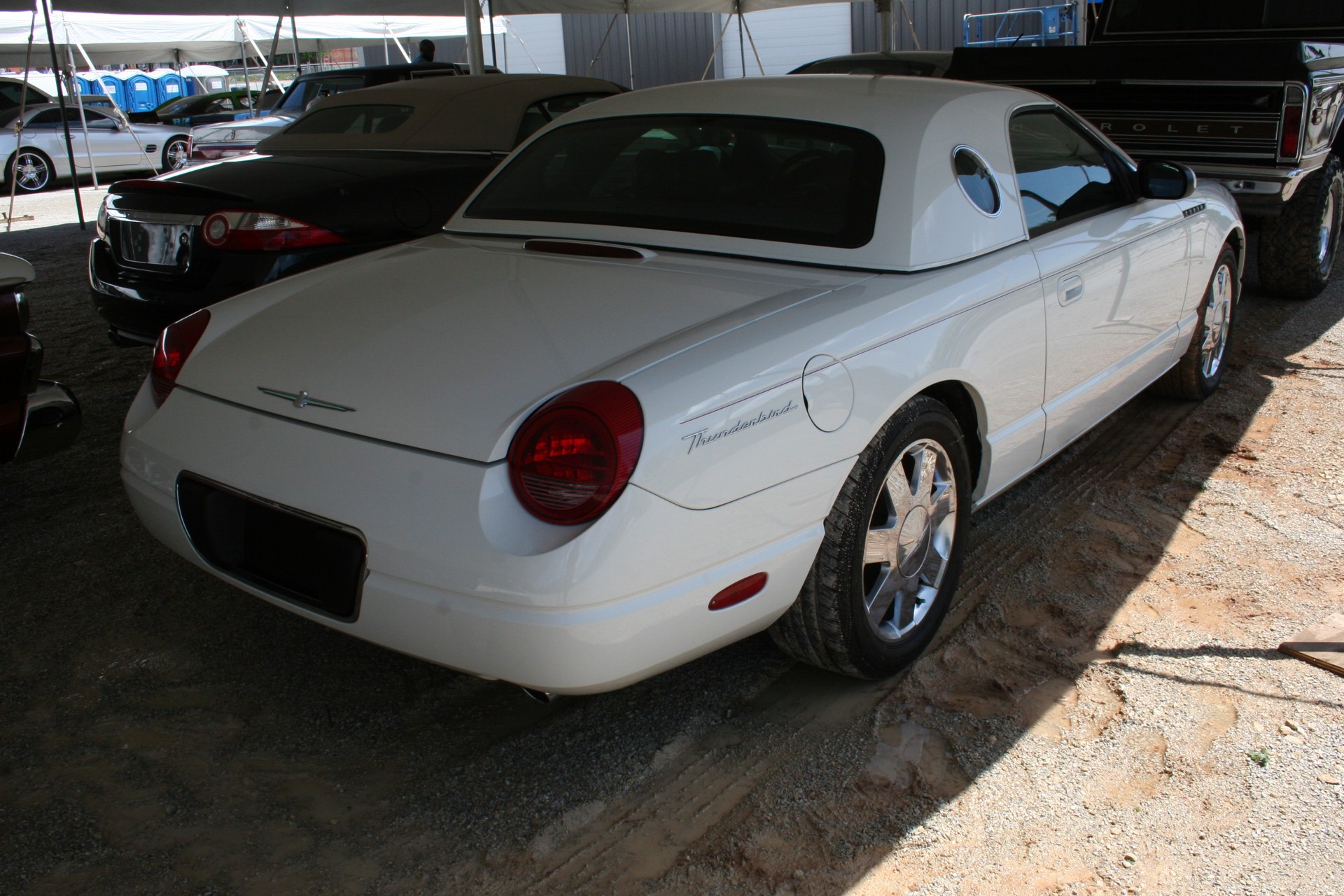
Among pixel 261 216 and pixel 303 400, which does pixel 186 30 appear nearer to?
pixel 261 216

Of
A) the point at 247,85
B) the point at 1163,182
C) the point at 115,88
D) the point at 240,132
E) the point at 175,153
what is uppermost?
the point at 115,88

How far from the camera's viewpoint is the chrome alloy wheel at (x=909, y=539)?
259 centimetres

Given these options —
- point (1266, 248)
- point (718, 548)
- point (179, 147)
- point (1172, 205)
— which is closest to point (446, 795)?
point (718, 548)

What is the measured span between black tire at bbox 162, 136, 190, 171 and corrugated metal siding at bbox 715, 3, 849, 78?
12328mm

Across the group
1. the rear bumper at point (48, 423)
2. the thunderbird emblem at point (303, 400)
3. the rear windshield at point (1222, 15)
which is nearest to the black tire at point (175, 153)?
the rear windshield at point (1222, 15)

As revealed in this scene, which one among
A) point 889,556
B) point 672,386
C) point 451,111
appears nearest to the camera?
point 672,386

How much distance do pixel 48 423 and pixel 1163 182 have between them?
3.71 meters

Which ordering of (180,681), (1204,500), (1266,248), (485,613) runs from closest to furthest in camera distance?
1. (485,613)
2. (180,681)
3. (1204,500)
4. (1266,248)

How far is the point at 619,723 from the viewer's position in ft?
8.41

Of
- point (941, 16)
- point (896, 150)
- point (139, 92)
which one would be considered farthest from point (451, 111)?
point (139, 92)

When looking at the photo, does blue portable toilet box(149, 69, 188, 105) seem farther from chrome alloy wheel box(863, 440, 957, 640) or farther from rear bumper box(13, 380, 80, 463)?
chrome alloy wheel box(863, 440, 957, 640)

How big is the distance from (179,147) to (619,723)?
1756 cm

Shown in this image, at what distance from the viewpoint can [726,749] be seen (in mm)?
2449

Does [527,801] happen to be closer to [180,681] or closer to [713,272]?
[180,681]
